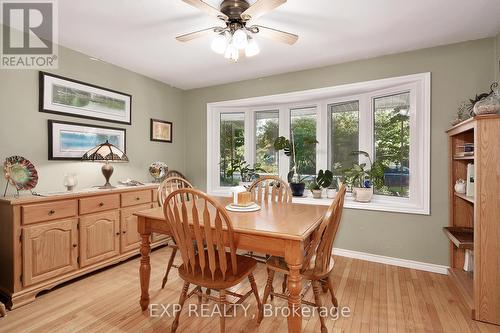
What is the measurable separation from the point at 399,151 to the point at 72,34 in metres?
3.54

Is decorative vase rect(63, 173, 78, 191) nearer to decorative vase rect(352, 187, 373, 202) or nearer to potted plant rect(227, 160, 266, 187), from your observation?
potted plant rect(227, 160, 266, 187)

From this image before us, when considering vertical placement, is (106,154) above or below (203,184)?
above

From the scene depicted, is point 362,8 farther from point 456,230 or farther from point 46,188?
point 46,188

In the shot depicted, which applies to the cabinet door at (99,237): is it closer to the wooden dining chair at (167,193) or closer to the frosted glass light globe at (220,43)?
the wooden dining chair at (167,193)

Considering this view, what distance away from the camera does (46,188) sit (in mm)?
2471

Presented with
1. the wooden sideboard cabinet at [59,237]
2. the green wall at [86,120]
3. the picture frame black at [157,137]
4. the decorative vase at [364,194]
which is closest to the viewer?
the wooden sideboard cabinet at [59,237]

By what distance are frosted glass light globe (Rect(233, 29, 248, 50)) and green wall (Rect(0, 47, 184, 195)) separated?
6.44ft

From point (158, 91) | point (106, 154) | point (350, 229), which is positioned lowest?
point (350, 229)

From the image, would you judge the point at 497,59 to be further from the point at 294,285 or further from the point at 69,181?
the point at 69,181

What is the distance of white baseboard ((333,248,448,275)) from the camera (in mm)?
2551

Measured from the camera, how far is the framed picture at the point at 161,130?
3.60 metres

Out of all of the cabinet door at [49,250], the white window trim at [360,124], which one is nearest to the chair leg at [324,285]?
the white window trim at [360,124]

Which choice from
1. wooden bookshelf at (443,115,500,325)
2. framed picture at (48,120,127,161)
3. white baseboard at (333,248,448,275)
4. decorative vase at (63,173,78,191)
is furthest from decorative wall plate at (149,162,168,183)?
wooden bookshelf at (443,115,500,325)

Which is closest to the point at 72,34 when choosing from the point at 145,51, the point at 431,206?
the point at 145,51
